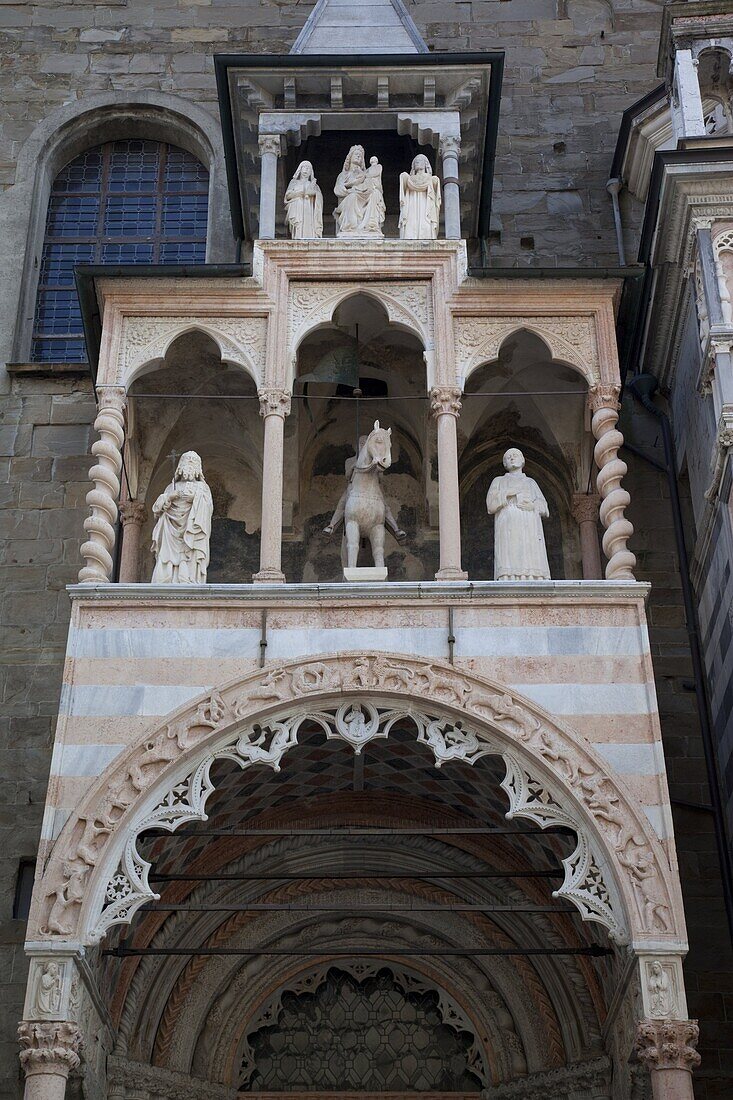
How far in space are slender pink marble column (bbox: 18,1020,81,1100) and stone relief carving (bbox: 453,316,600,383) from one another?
619cm

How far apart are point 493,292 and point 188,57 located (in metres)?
7.38

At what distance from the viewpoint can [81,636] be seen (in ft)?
39.6

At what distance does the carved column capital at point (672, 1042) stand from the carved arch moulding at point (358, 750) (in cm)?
53

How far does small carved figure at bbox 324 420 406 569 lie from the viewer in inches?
532

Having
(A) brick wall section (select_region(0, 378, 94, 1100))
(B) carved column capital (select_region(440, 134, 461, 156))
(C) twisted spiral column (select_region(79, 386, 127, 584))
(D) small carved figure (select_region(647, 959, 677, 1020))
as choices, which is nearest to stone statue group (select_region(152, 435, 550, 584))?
(C) twisted spiral column (select_region(79, 386, 127, 584))

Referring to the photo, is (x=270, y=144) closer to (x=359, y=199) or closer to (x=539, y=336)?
(x=359, y=199)

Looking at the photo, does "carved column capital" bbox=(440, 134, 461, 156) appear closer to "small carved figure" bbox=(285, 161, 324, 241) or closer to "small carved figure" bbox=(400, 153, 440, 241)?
"small carved figure" bbox=(400, 153, 440, 241)

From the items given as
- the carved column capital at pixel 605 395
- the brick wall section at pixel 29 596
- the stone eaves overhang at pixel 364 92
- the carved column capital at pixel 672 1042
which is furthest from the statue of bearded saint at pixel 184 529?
the carved column capital at pixel 672 1042

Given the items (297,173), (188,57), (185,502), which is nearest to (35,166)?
(188,57)

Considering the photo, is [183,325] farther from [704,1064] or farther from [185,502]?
[704,1064]

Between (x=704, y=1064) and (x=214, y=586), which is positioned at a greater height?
(x=214, y=586)

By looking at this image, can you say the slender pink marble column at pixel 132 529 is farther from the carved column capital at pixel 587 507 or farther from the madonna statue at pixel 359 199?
the carved column capital at pixel 587 507

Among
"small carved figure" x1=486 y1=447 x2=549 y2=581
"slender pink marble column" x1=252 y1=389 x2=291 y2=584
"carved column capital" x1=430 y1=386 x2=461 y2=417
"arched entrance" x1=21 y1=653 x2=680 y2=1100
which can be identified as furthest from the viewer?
"carved column capital" x1=430 y1=386 x2=461 y2=417

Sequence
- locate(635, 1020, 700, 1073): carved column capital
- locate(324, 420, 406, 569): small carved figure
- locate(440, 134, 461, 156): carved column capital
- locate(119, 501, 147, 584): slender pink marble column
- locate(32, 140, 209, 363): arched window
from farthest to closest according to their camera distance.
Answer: locate(32, 140, 209, 363): arched window, locate(440, 134, 461, 156): carved column capital, locate(119, 501, 147, 584): slender pink marble column, locate(324, 420, 406, 569): small carved figure, locate(635, 1020, 700, 1073): carved column capital
